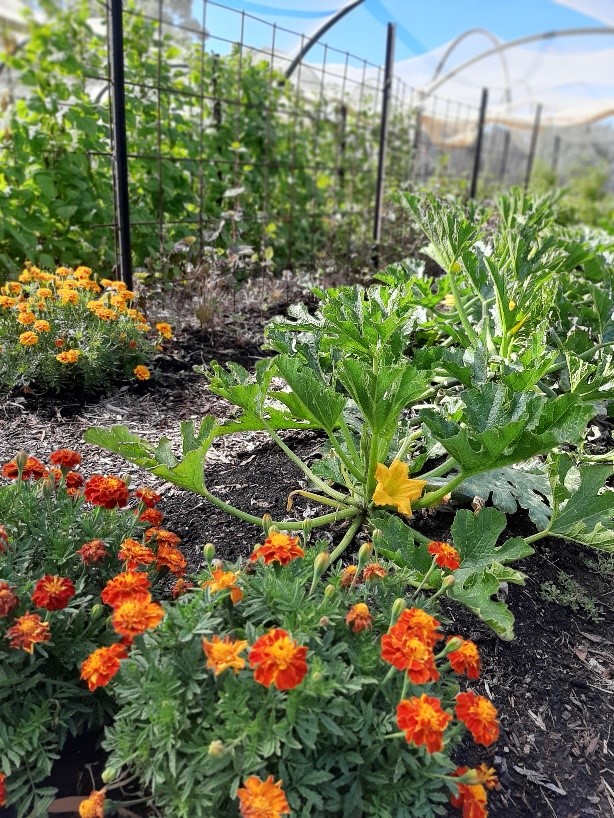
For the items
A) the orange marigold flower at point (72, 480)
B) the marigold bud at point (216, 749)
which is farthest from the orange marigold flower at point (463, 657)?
the orange marigold flower at point (72, 480)

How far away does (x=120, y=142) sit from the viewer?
3602 mm

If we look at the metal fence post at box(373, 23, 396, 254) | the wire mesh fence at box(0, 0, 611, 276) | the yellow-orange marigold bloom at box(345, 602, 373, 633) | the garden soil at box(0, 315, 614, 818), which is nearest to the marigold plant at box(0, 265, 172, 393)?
the garden soil at box(0, 315, 614, 818)

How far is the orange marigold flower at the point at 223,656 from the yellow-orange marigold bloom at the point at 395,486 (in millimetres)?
715

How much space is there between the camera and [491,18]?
1573 centimetres

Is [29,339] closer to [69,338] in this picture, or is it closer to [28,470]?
[69,338]

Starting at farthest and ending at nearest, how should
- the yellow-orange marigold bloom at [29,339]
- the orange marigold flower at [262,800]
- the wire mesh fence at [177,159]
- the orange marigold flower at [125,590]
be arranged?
the wire mesh fence at [177,159]
the yellow-orange marigold bloom at [29,339]
the orange marigold flower at [125,590]
the orange marigold flower at [262,800]

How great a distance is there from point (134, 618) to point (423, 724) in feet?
1.64

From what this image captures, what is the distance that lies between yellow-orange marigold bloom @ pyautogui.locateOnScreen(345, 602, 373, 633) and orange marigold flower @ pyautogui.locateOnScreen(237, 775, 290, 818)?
302 millimetres

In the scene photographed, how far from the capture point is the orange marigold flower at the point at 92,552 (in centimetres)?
135

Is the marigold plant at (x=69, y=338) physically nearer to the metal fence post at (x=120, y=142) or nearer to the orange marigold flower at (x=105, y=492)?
the metal fence post at (x=120, y=142)

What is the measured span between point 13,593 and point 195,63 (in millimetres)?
5514

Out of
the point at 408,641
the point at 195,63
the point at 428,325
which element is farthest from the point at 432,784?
the point at 195,63

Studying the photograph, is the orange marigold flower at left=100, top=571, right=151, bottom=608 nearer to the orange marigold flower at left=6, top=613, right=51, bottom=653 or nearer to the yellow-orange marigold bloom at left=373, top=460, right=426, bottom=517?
the orange marigold flower at left=6, top=613, right=51, bottom=653

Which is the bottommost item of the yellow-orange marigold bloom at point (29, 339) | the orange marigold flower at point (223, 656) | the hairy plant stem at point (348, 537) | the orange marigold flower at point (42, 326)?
the hairy plant stem at point (348, 537)
